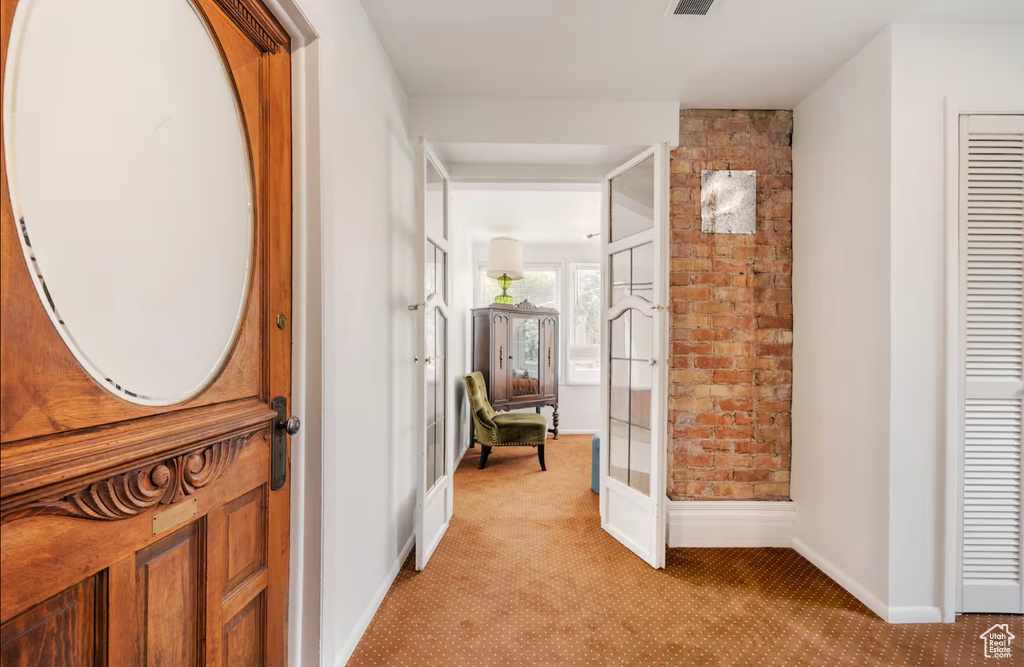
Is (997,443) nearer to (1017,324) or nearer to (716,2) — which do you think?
(1017,324)

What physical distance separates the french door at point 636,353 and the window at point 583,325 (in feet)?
9.28

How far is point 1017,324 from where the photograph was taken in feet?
6.31

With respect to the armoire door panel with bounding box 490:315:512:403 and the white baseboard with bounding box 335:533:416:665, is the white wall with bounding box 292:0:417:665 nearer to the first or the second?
the white baseboard with bounding box 335:533:416:665

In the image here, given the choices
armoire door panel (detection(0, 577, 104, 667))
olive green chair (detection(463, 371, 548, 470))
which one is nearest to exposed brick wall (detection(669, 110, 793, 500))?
olive green chair (detection(463, 371, 548, 470))

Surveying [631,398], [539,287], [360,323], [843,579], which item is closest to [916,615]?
[843,579]

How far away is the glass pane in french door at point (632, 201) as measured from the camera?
2549 mm

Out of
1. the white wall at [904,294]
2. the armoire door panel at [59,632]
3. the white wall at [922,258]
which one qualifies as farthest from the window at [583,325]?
the armoire door panel at [59,632]

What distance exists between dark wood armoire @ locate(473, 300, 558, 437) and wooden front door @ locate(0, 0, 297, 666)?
11.3 ft

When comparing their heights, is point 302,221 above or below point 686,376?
above

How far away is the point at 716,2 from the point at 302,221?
1773 mm

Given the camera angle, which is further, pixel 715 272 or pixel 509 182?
pixel 509 182

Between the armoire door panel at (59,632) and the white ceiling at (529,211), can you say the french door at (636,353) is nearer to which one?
the white ceiling at (529,211)

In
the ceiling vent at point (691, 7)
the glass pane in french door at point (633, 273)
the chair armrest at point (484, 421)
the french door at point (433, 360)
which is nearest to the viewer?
the ceiling vent at point (691, 7)

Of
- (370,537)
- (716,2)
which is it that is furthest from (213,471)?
(716,2)
